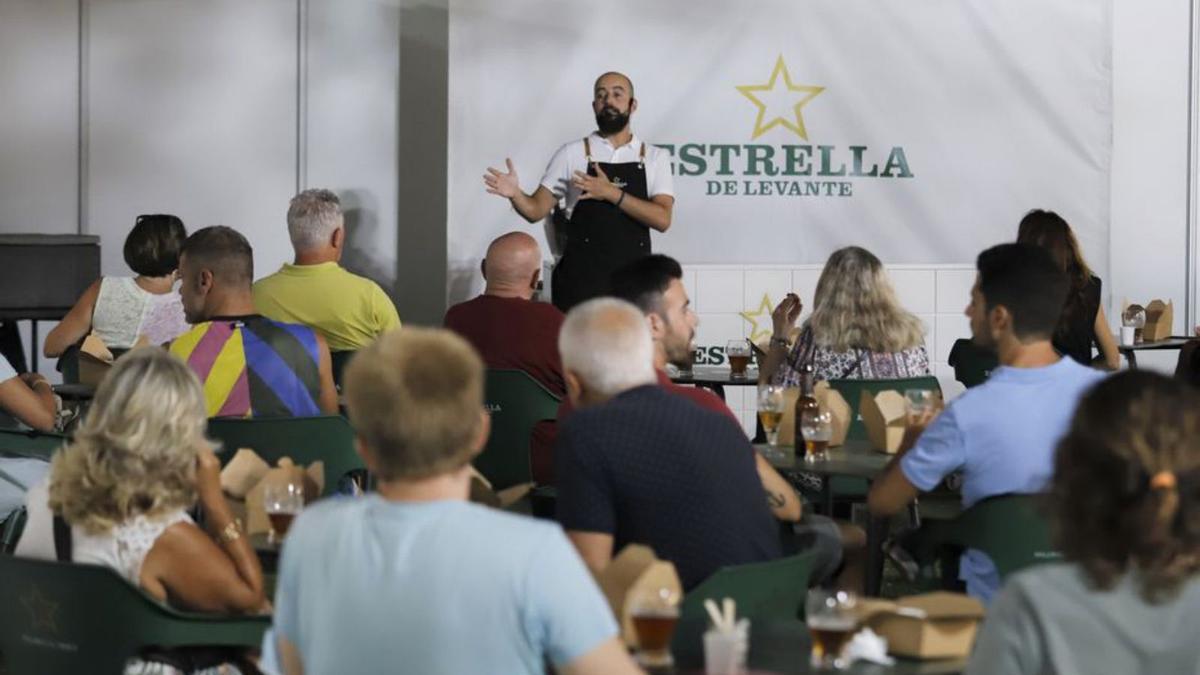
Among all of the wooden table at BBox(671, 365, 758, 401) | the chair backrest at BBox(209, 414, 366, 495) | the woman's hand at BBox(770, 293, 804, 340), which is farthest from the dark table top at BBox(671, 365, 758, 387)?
the chair backrest at BBox(209, 414, 366, 495)

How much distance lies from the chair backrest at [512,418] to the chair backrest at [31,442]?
1.52 metres

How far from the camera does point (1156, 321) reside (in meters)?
9.37

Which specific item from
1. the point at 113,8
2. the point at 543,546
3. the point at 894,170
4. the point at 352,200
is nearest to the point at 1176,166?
the point at 894,170

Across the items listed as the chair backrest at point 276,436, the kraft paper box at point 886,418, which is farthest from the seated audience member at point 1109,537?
the kraft paper box at point 886,418

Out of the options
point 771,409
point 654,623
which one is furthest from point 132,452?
point 771,409

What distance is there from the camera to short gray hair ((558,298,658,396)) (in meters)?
3.74

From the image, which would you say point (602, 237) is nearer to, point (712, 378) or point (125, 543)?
point (712, 378)

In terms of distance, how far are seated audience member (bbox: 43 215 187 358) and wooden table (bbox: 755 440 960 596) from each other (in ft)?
9.21

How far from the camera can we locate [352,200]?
10008mm

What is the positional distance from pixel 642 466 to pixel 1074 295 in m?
4.38

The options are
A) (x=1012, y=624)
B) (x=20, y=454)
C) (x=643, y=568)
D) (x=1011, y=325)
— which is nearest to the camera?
(x=1012, y=624)

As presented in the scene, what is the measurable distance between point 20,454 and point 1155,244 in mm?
6635

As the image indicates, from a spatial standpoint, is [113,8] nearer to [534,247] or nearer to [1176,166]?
[534,247]

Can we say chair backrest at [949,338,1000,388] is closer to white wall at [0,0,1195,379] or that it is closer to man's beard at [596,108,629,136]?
man's beard at [596,108,629,136]
